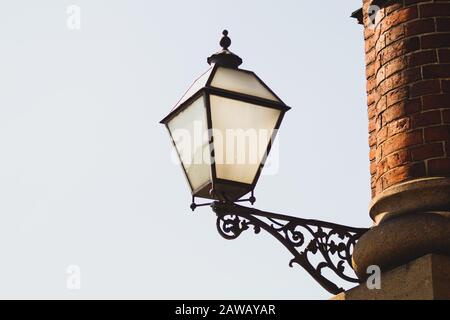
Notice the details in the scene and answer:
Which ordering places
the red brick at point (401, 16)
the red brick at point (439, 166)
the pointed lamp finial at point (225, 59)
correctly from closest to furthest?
the red brick at point (439, 166), the red brick at point (401, 16), the pointed lamp finial at point (225, 59)

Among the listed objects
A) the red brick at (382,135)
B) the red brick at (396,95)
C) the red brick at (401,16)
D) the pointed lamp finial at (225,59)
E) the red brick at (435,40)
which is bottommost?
the red brick at (382,135)

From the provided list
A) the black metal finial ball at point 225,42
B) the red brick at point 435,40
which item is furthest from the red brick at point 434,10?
the black metal finial ball at point 225,42

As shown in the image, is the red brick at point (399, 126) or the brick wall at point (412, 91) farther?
the red brick at point (399, 126)

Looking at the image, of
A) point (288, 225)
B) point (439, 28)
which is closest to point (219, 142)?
point (288, 225)

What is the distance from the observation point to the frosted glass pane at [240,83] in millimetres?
5746

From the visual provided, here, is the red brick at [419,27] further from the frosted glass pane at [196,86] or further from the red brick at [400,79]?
the frosted glass pane at [196,86]

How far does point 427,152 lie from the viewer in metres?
5.39

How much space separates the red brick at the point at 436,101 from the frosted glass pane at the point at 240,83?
0.79 metres

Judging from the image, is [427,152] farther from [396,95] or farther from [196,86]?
[196,86]

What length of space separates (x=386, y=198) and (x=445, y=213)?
0.36m

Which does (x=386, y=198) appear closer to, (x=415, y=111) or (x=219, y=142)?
(x=415, y=111)

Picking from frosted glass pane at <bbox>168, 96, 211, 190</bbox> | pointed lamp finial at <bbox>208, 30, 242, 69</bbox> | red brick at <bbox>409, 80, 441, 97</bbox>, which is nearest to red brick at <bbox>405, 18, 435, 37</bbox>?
red brick at <bbox>409, 80, 441, 97</bbox>

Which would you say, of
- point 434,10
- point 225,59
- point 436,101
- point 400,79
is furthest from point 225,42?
point 436,101

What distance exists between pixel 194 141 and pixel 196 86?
31 cm
